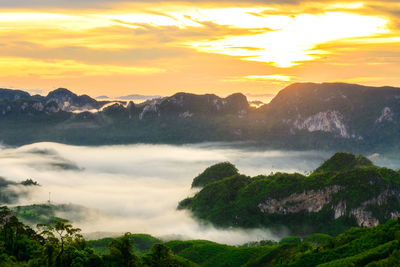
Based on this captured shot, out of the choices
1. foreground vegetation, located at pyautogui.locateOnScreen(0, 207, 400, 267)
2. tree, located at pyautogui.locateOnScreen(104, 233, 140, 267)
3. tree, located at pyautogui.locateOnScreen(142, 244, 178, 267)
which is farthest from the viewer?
tree, located at pyautogui.locateOnScreen(142, 244, 178, 267)

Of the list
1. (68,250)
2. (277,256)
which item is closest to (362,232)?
(277,256)

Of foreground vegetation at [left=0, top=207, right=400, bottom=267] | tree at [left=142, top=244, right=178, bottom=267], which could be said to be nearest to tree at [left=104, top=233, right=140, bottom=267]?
foreground vegetation at [left=0, top=207, right=400, bottom=267]

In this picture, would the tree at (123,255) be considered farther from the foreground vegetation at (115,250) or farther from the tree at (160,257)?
the tree at (160,257)

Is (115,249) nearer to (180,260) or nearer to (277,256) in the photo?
(180,260)

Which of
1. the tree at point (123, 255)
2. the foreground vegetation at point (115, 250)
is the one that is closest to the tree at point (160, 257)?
the foreground vegetation at point (115, 250)

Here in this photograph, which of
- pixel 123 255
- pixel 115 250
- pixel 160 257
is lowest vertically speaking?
pixel 160 257

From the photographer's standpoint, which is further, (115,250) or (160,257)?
(160,257)

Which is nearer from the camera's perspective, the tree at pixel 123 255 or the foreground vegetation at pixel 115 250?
the foreground vegetation at pixel 115 250

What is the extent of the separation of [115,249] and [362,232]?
353 ft

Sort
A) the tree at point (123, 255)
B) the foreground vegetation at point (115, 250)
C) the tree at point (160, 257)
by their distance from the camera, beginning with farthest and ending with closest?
the tree at point (160, 257)
the tree at point (123, 255)
the foreground vegetation at point (115, 250)

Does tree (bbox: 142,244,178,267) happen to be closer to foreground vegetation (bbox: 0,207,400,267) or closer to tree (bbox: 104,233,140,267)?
foreground vegetation (bbox: 0,207,400,267)

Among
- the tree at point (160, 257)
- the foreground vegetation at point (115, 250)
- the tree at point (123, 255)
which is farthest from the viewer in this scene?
the tree at point (160, 257)

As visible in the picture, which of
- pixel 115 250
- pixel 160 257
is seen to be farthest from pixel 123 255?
pixel 160 257

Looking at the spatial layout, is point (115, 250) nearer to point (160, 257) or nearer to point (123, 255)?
point (123, 255)
